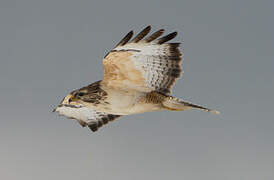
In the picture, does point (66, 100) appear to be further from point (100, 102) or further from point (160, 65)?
point (160, 65)

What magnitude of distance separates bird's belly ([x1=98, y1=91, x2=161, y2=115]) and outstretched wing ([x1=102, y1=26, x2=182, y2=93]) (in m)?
0.13

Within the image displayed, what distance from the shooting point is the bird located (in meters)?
7.70

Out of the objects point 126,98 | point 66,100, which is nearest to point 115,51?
point 126,98

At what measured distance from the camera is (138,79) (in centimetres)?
823

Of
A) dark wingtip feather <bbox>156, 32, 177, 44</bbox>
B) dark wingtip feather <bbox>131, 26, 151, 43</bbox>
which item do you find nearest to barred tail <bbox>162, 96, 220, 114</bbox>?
dark wingtip feather <bbox>156, 32, 177, 44</bbox>

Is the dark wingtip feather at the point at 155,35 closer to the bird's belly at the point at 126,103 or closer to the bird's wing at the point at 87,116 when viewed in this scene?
the bird's belly at the point at 126,103

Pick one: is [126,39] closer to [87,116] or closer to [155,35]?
[155,35]

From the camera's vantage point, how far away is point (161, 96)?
831 cm

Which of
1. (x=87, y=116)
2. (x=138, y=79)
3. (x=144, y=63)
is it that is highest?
(x=144, y=63)

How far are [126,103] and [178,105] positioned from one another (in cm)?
92

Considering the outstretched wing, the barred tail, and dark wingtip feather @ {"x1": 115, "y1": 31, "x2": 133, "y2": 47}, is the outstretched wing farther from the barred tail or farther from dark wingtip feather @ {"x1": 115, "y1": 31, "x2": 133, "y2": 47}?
the barred tail

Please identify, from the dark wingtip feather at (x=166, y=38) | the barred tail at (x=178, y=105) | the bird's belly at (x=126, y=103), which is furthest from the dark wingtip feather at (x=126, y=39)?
the barred tail at (x=178, y=105)

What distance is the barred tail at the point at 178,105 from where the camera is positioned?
26.4 ft

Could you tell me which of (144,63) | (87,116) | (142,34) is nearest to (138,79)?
(144,63)
